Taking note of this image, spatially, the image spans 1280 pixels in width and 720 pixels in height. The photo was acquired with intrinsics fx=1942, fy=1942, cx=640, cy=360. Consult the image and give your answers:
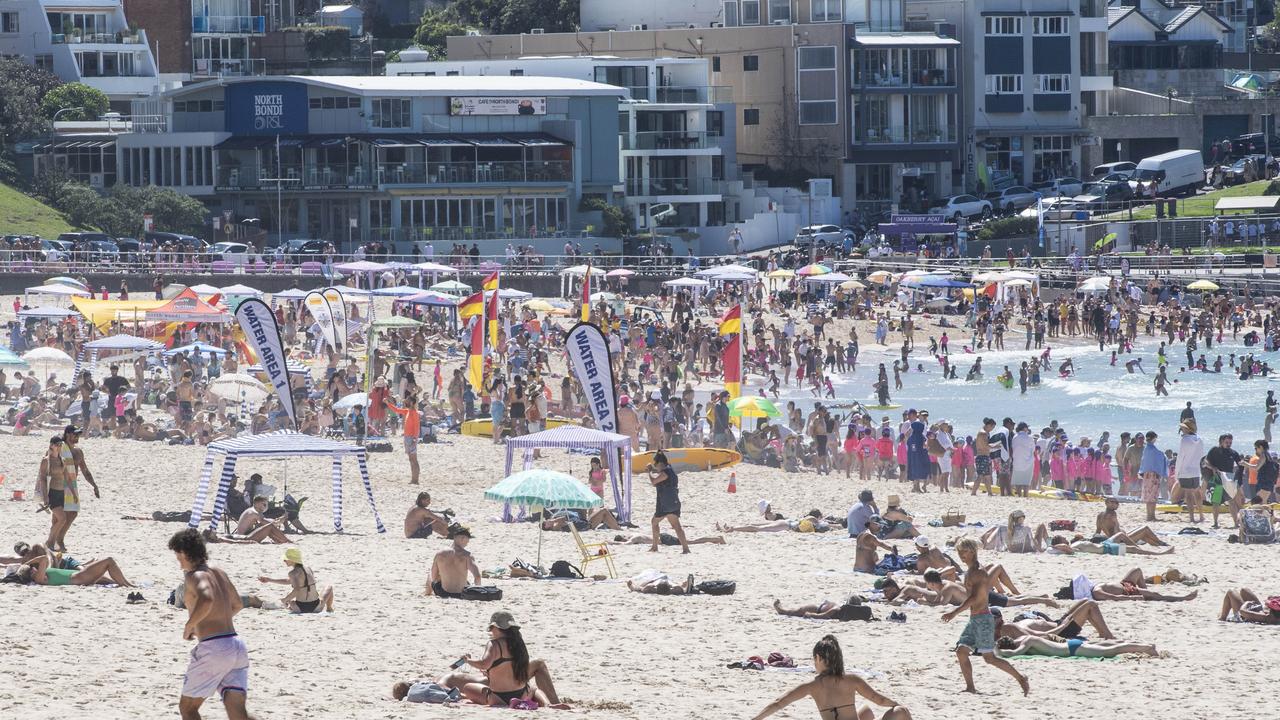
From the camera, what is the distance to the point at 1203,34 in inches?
3019

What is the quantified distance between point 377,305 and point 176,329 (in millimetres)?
10909

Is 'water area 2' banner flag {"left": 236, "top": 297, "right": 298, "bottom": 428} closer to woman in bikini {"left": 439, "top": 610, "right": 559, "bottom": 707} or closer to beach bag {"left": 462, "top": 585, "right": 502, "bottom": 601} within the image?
beach bag {"left": 462, "top": 585, "right": 502, "bottom": 601}

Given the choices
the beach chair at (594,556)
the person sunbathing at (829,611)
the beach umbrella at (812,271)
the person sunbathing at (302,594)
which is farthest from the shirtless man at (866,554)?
the beach umbrella at (812,271)

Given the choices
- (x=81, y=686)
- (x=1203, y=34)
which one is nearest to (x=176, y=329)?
(x=81, y=686)

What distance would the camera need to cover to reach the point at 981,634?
12.3 meters

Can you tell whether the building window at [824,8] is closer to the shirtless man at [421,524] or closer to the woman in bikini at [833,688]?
the shirtless man at [421,524]

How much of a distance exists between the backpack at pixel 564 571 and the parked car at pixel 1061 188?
45.7 m

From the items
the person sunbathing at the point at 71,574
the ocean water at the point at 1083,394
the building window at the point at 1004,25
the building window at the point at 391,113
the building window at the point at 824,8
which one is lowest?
the ocean water at the point at 1083,394

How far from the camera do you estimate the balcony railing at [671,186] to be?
59.1 meters

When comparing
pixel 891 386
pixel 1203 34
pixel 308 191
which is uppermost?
pixel 1203 34

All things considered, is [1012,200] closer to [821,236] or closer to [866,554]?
[821,236]

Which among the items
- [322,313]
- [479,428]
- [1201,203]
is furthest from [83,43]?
[479,428]

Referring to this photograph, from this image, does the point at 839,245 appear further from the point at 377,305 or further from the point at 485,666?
the point at 485,666

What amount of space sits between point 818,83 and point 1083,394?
26355 millimetres
